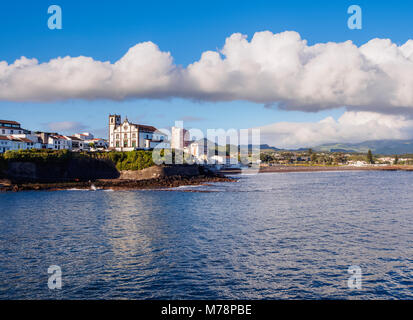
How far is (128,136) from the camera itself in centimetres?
12312

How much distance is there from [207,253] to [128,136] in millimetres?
104658

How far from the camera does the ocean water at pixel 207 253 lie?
58.2 ft

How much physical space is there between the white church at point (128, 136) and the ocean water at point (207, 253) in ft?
260

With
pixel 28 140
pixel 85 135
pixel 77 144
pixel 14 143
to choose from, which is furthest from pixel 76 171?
pixel 85 135

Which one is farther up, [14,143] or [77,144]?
[77,144]

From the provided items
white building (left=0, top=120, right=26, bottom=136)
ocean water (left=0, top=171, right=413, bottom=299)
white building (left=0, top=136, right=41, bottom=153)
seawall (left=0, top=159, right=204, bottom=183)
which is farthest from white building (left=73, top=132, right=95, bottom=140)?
ocean water (left=0, top=171, right=413, bottom=299)

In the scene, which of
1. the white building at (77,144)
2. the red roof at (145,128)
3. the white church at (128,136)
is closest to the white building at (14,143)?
the white building at (77,144)

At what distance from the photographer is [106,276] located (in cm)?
1953

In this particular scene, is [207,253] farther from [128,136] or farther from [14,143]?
[14,143]

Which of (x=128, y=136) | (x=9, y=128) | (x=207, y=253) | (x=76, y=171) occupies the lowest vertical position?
(x=207, y=253)

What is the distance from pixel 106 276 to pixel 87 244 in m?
8.14
